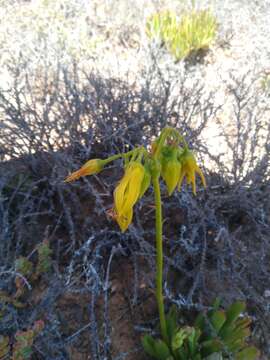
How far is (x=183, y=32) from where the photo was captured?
4160 mm

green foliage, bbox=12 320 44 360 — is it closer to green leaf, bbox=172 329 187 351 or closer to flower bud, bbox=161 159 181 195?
green leaf, bbox=172 329 187 351

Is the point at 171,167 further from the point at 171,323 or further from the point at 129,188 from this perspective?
the point at 171,323

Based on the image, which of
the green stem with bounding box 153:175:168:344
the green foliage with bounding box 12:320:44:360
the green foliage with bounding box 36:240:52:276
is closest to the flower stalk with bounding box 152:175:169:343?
the green stem with bounding box 153:175:168:344

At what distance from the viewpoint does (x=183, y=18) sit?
4344 millimetres

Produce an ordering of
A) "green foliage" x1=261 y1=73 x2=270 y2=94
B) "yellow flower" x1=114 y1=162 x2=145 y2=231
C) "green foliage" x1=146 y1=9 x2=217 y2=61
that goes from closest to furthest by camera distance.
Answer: "yellow flower" x1=114 y1=162 x2=145 y2=231, "green foliage" x1=261 y1=73 x2=270 y2=94, "green foliage" x1=146 y1=9 x2=217 y2=61

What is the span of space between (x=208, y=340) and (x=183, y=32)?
10.5ft

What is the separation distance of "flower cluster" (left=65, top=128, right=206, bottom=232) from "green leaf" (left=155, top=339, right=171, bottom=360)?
2.14 ft

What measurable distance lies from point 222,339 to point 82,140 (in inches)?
56.7

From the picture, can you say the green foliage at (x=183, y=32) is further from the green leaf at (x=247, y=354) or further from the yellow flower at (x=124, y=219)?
the yellow flower at (x=124, y=219)

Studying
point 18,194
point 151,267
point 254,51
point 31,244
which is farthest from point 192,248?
point 254,51

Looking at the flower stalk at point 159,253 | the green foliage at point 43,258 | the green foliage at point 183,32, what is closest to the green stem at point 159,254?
the flower stalk at point 159,253

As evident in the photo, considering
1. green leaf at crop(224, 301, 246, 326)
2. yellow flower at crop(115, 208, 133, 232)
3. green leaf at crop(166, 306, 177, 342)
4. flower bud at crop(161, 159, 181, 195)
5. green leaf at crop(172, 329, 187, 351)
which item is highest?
flower bud at crop(161, 159, 181, 195)

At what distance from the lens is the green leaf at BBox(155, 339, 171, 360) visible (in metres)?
1.68

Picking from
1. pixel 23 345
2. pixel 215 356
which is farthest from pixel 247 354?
pixel 23 345
